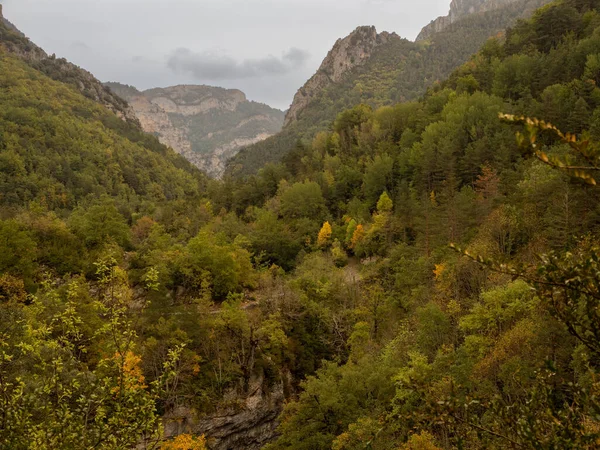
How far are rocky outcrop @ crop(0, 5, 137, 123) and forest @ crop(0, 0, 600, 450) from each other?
66.6 metres

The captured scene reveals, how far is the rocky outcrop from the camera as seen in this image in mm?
145000

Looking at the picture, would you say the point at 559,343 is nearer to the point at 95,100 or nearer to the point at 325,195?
the point at 325,195

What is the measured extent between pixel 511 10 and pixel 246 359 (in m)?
219

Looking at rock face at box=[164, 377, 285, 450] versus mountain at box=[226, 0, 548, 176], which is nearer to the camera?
rock face at box=[164, 377, 285, 450]

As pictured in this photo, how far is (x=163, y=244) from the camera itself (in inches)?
1992

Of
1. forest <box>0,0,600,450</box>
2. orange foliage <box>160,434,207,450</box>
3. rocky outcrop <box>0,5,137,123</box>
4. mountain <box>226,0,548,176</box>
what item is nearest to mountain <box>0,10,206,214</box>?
rocky outcrop <box>0,5,137,123</box>

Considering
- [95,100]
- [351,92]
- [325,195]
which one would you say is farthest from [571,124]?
[95,100]

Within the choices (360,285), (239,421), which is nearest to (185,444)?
(239,421)

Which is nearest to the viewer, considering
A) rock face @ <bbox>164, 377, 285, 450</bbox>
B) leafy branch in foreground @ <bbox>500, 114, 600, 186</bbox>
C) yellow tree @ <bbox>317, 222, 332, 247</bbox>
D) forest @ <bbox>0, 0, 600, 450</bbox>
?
leafy branch in foreground @ <bbox>500, 114, 600, 186</bbox>

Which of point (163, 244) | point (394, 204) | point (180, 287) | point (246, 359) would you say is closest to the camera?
point (246, 359)

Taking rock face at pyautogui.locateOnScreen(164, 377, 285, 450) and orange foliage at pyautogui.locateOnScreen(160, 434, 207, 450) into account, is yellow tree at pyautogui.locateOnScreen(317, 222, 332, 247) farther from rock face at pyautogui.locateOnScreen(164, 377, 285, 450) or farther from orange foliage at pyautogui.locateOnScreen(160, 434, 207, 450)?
orange foliage at pyautogui.locateOnScreen(160, 434, 207, 450)

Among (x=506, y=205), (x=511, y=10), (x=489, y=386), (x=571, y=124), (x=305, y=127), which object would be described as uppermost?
(x=511, y=10)

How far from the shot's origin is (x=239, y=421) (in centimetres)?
3130

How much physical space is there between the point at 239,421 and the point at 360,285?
18841 mm
